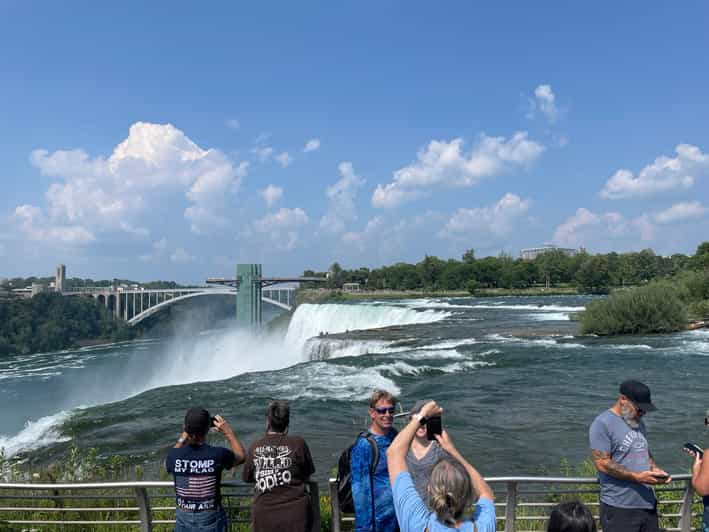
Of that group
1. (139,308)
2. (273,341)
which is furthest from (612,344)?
(139,308)

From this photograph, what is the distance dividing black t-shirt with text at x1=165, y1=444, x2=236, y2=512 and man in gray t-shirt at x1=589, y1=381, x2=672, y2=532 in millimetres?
2194

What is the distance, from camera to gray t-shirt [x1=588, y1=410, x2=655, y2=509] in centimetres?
288

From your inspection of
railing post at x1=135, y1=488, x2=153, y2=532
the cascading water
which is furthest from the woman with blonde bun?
the cascading water

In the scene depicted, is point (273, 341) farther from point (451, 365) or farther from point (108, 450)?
point (108, 450)

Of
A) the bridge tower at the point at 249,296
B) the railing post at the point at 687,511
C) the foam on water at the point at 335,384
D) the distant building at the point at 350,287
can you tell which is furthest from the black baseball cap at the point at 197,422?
the distant building at the point at 350,287

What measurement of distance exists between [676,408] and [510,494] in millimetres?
10366

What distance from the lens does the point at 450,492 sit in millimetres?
1793

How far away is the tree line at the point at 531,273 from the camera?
83.7m

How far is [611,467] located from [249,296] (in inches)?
1749

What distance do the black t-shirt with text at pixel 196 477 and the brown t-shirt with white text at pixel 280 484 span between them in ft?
0.69

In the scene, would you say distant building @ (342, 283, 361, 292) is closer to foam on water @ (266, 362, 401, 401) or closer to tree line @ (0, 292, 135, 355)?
tree line @ (0, 292, 135, 355)

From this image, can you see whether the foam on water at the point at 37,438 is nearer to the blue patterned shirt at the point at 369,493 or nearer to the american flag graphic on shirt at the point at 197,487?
the american flag graphic on shirt at the point at 197,487

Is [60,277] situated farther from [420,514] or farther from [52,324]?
[420,514]

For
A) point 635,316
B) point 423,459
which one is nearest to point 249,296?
point 635,316
